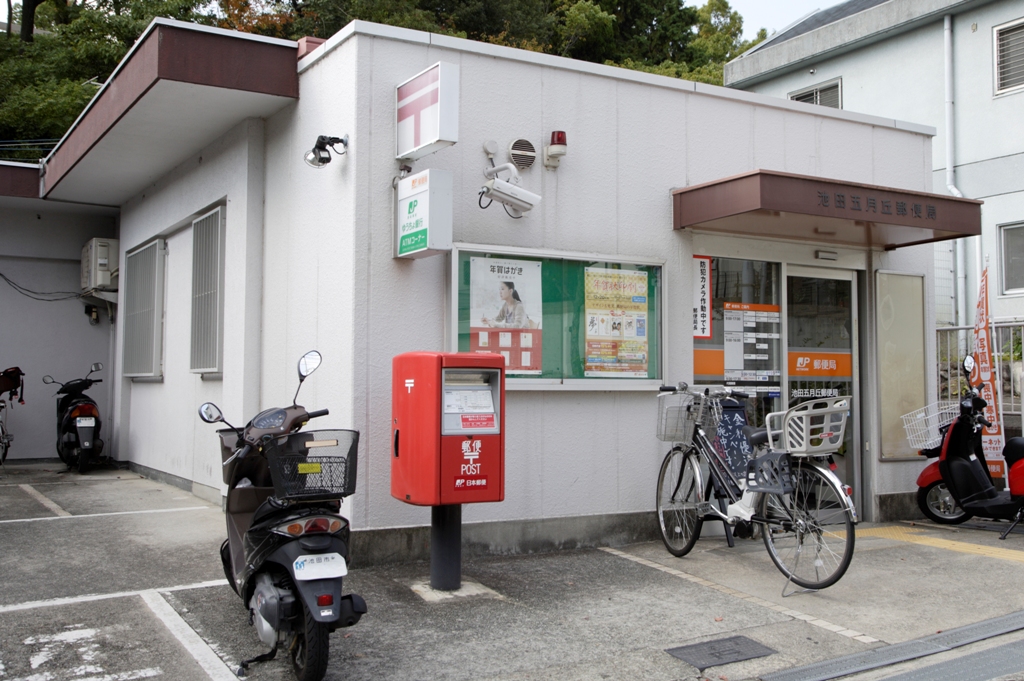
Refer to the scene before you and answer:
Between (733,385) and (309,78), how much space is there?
428 cm

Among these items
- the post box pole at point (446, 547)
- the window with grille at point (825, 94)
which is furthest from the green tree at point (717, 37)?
the post box pole at point (446, 547)

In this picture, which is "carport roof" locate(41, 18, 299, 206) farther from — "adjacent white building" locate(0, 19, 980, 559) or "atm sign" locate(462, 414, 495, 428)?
"atm sign" locate(462, 414, 495, 428)

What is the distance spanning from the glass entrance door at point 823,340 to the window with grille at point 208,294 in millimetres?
5126

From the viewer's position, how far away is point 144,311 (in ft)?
35.2

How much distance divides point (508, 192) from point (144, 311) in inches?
246

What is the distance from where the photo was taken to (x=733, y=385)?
7.66 meters

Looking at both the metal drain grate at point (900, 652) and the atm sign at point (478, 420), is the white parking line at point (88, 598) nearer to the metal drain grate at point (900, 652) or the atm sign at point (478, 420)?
the atm sign at point (478, 420)

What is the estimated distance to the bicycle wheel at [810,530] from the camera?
211 inches

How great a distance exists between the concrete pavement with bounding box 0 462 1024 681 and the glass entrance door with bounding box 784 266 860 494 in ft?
4.42

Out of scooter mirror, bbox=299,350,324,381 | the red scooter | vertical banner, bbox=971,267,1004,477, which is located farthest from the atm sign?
vertical banner, bbox=971,267,1004,477

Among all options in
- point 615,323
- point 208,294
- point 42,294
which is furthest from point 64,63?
point 615,323

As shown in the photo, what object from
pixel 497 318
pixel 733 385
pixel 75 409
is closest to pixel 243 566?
pixel 497 318

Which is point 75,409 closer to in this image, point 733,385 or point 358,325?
point 358,325

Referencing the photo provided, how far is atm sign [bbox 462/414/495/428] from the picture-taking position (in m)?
5.42
